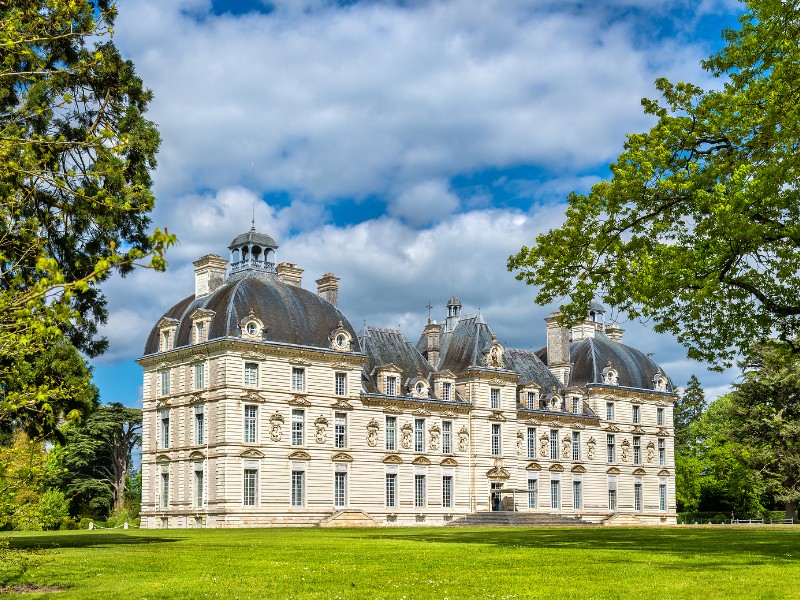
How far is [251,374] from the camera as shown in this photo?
50.5 m

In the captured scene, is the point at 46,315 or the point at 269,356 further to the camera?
the point at 269,356

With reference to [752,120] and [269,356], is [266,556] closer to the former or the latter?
[752,120]

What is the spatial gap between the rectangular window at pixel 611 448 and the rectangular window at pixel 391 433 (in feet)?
61.3

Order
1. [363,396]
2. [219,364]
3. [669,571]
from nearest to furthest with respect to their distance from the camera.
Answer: [669,571] → [219,364] → [363,396]

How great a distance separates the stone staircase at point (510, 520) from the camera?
5466 cm

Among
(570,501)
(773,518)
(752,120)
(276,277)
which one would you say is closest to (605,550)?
(752,120)

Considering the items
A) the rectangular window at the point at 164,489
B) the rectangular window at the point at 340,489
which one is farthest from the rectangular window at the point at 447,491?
the rectangular window at the point at 164,489

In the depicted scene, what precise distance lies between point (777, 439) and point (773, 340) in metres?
40.6

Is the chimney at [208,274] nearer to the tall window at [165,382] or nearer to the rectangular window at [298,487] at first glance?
→ the tall window at [165,382]

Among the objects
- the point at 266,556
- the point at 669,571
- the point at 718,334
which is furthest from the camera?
the point at 718,334

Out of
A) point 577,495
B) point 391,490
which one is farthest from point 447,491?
point 577,495

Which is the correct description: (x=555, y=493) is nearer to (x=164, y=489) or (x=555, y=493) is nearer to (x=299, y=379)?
(x=299, y=379)

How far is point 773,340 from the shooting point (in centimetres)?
2534

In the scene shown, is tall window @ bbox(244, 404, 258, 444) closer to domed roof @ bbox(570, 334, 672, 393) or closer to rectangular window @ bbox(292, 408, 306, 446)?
rectangular window @ bbox(292, 408, 306, 446)
